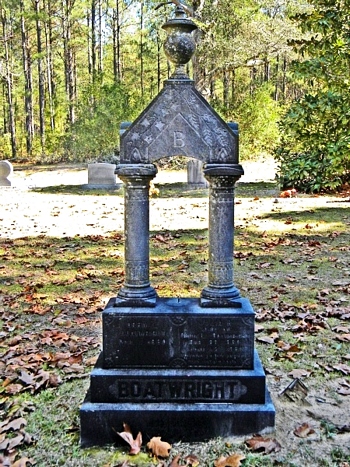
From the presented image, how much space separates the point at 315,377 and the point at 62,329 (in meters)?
2.72

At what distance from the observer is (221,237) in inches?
146

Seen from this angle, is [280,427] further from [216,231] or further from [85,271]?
[85,271]

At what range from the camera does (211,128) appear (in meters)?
3.60

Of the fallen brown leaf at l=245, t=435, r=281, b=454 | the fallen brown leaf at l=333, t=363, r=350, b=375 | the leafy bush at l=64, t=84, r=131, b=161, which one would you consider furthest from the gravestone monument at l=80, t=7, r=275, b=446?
the leafy bush at l=64, t=84, r=131, b=161

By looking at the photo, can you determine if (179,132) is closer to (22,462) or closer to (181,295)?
(22,462)

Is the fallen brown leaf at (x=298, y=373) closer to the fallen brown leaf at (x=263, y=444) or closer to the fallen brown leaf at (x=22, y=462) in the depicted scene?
the fallen brown leaf at (x=263, y=444)

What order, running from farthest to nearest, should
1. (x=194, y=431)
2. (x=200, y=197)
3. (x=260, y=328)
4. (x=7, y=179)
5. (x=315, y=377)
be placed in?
(x=7, y=179) → (x=200, y=197) → (x=260, y=328) → (x=315, y=377) → (x=194, y=431)

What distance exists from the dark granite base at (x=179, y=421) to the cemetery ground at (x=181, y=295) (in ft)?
0.16

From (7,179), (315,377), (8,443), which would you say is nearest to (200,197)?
(7,179)

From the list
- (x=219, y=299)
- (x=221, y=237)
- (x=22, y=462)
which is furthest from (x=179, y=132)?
(x=22, y=462)

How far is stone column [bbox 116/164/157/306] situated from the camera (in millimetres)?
3639

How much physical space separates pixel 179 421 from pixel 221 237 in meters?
1.35

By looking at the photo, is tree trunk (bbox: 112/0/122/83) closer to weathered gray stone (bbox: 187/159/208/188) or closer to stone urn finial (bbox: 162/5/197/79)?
weathered gray stone (bbox: 187/159/208/188)

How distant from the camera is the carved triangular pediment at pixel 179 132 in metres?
3.57
